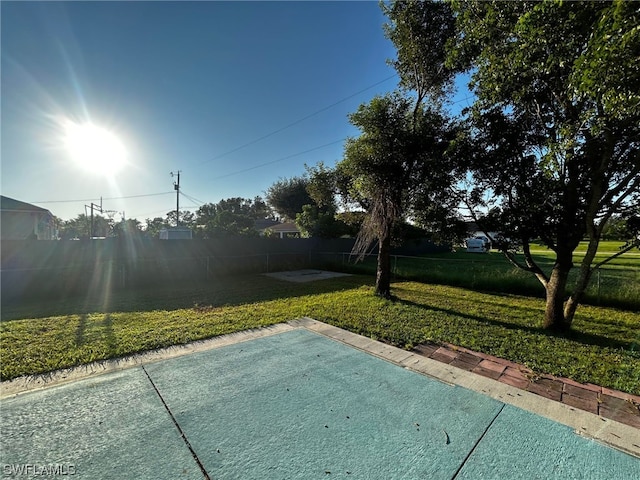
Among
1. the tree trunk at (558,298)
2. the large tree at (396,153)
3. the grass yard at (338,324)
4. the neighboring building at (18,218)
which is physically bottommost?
the grass yard at (338,324)

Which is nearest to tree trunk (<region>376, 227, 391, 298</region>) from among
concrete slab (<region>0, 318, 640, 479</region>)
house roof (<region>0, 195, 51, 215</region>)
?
concrete slab (<region>0, 318, 640, 479</region>)

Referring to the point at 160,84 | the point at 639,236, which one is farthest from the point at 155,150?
the point at 639,236

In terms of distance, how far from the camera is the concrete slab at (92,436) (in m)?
1.64

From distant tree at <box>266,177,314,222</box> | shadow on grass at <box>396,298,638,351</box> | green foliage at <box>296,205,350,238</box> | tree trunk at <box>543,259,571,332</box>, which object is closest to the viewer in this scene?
shadow on grass at <box>396,298,638,351</box>

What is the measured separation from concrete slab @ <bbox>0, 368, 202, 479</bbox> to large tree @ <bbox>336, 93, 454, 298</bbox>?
15.9ft

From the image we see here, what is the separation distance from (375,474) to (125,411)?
1887 millimetres

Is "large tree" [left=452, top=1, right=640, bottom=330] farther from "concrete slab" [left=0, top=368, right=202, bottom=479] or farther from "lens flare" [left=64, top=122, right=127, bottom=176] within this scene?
"lens flare" [left=64, top=122, right=127, bottom=176]

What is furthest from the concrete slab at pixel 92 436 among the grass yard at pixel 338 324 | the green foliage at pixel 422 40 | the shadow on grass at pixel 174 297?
the green foliage at pixel 422 40

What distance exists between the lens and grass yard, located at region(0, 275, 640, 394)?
320 centimetres

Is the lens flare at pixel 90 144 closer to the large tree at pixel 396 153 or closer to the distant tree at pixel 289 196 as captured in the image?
the large tree at pixel 396 153

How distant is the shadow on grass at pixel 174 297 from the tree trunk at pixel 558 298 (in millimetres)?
4526

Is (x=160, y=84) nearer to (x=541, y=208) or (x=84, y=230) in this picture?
(x=541, y=208)

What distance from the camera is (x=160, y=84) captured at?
292 inches

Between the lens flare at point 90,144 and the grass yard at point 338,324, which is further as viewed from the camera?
the lens flare at point 90,144
